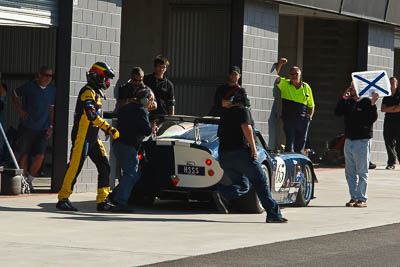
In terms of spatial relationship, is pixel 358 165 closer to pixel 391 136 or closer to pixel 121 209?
pixel 121 209

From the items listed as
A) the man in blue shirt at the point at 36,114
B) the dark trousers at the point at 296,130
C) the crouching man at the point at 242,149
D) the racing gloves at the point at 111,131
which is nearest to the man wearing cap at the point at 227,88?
the dark trousers at the point at 296,130

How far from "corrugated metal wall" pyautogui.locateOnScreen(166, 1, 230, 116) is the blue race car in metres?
6.22

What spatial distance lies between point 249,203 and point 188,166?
0.95 meters

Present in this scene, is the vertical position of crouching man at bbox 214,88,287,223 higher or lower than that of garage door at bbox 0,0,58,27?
lower

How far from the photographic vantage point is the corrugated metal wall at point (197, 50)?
19.9m

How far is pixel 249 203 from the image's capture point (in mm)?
13445

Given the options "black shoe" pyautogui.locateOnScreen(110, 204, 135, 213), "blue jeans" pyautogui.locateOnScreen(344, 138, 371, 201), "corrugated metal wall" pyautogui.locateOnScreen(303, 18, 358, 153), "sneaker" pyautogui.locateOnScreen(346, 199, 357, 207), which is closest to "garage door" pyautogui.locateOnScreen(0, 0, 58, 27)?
"black shoe" pyautogui.locateOnScreen(110, 204, 135, 213)

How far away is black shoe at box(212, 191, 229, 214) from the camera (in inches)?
516

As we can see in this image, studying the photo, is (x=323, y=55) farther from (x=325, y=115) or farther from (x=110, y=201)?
(x=110, y=201)

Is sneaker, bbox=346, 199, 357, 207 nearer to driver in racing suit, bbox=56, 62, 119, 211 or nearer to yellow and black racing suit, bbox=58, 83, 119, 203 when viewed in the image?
driver in racing suit, bbox=56, 62, 119, 211

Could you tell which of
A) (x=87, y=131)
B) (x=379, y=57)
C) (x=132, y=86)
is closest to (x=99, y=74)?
(x=87, y=131)

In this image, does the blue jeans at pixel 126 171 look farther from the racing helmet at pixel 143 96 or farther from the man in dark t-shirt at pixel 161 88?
the man in dark t-shirt at pixel 161 88

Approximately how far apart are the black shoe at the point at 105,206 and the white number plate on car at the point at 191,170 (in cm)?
98

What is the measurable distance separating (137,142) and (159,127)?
68cm
